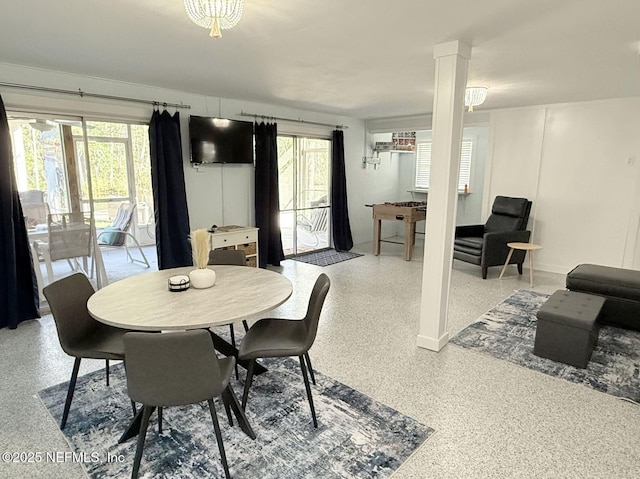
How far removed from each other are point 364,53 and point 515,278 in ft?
12.1

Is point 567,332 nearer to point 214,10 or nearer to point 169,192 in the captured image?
point 214,10

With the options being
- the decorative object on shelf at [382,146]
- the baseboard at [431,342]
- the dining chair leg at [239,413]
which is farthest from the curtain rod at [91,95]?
the decorative object on shelf at [382,146]

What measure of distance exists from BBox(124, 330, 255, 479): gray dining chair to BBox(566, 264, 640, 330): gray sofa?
11.1 feet

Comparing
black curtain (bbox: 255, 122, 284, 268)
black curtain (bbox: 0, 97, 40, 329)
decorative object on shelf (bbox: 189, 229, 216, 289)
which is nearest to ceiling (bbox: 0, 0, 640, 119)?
black curtain (bbox: 0, 97, 40, 329)

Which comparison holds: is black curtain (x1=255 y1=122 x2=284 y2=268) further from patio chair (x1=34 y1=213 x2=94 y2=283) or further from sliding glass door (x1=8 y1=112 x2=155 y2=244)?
patio chair (x1=34 y1=213 x2=94 y2=283)

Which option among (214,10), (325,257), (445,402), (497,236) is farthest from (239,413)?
(325,257)

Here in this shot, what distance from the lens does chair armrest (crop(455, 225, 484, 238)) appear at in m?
5.58

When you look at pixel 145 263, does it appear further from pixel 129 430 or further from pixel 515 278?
pixel 515 278

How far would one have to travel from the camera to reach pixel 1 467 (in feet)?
6.08

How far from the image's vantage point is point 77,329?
7.25ft

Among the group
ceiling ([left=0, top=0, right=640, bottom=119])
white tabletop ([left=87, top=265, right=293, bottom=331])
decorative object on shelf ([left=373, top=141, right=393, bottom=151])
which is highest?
ceiling ([left=0, top=0, right=640, bottom=119])

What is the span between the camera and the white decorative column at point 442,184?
107 inches

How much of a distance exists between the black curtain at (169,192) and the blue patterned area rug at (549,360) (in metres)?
3.24

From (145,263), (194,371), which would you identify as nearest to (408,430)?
(194,371)
